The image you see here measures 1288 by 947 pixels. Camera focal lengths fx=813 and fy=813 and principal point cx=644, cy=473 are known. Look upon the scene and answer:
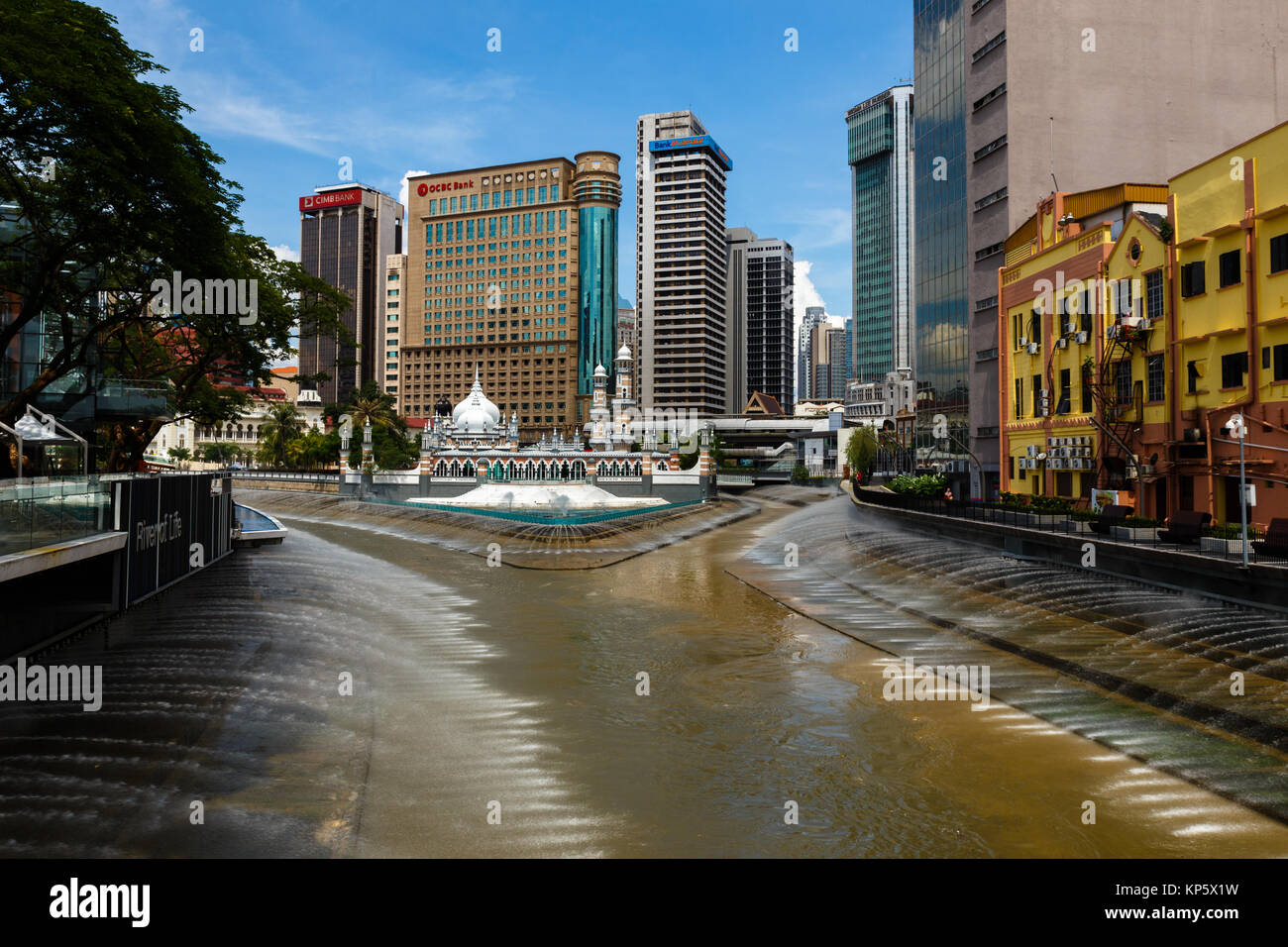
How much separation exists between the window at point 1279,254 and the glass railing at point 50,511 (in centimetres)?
3604

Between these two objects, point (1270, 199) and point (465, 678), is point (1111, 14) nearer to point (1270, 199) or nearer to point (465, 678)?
point (1270, 199)

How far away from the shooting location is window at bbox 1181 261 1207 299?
1226 inches

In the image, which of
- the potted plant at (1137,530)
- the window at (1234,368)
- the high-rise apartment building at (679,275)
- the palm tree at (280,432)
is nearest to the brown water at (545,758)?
the potted plant at (1137,530)

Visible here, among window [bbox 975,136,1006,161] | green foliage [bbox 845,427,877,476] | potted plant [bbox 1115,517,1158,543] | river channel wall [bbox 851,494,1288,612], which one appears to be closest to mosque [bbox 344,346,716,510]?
window [bbox 975,136,1006,161]

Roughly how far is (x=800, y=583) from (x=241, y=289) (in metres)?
26.1

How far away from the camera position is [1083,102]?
184ft

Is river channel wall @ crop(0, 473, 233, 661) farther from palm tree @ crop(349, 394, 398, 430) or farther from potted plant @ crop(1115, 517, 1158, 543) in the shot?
palm tree @ crop(349, 394, 398, 430)

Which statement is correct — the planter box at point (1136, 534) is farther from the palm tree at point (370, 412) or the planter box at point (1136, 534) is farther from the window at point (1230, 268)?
the palm tree at point (370, 412)

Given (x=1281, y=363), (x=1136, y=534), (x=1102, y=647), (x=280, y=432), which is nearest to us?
(x=1102, y=647)

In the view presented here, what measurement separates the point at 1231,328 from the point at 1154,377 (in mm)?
5501

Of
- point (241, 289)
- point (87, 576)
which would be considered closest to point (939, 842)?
point (87, 576)

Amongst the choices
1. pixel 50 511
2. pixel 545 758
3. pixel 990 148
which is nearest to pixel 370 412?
pixel 990 148

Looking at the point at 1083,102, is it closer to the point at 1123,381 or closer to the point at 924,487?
the point at 924,487
